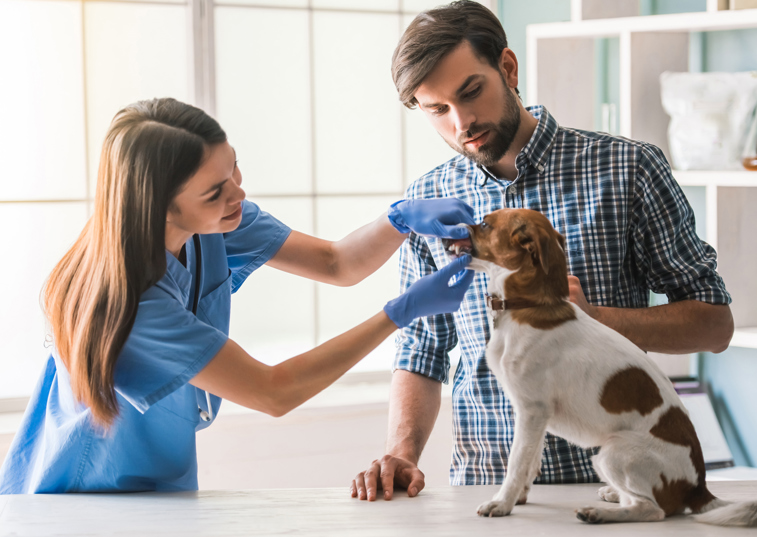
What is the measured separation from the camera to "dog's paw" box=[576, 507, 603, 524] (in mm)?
1010

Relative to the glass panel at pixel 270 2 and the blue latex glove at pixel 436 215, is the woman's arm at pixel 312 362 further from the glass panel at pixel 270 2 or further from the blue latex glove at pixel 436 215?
the glass panel at pixel 270 2

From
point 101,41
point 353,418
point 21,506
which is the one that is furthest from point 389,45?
point 21,506

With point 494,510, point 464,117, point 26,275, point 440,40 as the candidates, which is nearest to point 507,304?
point 494,510

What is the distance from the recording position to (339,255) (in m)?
1.66

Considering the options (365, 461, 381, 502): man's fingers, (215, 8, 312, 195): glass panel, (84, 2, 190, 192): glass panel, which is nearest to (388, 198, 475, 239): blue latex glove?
(365, 461, 381, 502): man's fingers

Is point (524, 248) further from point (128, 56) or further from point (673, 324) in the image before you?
point (128, 56)

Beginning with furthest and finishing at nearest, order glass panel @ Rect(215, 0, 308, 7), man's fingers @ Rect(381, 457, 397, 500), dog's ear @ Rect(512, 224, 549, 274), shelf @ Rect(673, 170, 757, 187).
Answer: glass panel @ Rect(215, 0, 308, 7), shelf @ Rect(673, 170, 757, 187), man's fingers @ Rect(381, 457, 397, 500), dog's ear @ Rect(512, 224, 549, 274)

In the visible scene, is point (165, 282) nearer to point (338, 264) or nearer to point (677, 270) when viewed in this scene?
point (338, 264)

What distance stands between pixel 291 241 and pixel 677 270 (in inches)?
32.9

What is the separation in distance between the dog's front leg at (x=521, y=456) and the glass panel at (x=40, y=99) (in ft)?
6.95

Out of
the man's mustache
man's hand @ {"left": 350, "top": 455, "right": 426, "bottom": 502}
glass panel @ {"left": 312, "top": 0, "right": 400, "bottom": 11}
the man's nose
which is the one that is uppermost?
glass panel @ {"left": 312, "top": 0, "right": 400, "bottom": 11}

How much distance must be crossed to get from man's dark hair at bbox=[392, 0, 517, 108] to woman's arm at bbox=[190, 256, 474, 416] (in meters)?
0.38

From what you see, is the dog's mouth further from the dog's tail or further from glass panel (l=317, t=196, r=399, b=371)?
glass panel (l=317, t=196, r=399, b=371)

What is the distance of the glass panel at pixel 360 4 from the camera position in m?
2.81
